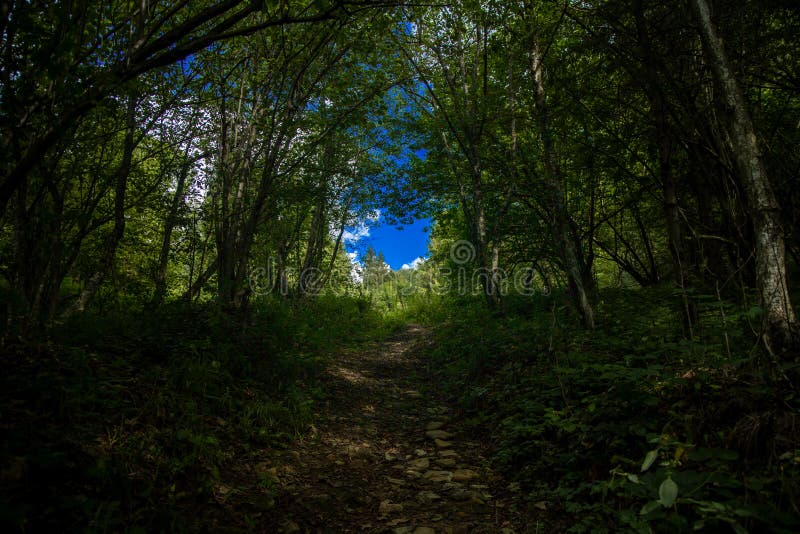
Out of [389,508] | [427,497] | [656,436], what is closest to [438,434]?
[427,497]

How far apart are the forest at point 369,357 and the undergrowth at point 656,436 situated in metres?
0.03

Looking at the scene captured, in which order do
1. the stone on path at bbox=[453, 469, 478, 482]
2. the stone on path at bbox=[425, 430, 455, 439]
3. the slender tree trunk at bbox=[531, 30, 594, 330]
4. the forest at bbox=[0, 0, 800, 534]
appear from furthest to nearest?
the slender tree trunk at bbox=[531, 30, 594, 330]
the stone on path at bbox=[425, 430, 455, 439]
the stone on path at bbox=[453, 469, 478, 482]
the forest at bbox=[0, 0, 800, 534]

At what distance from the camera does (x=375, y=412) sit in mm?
6422

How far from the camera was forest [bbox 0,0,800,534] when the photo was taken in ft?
8.90

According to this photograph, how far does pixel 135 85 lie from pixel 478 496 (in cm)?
660

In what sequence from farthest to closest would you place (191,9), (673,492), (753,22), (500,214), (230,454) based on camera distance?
(500,214)
(191,9)
(753,22)
(230,454)
(673,492)

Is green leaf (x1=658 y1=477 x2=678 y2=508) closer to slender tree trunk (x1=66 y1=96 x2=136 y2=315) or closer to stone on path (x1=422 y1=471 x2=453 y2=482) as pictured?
stone on path (x1=422 y1=471 x2=453 y2=482)

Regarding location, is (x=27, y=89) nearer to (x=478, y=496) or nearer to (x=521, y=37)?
(x=478, y=496)

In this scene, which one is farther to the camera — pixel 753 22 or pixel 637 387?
pixel 753 22

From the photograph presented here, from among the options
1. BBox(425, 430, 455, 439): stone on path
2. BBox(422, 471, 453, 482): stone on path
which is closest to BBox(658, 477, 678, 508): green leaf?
BBox(422, 471, 453, 482): stone on path

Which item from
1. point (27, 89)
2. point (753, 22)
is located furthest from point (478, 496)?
point (753, 22)

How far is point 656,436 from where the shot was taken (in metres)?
2.94

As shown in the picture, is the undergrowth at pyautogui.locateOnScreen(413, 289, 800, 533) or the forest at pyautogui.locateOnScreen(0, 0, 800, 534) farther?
the forest at pyautogui.locateOnScreen(0, 0, 800, 534)

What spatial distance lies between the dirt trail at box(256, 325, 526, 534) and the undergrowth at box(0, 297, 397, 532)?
34 centimetres
